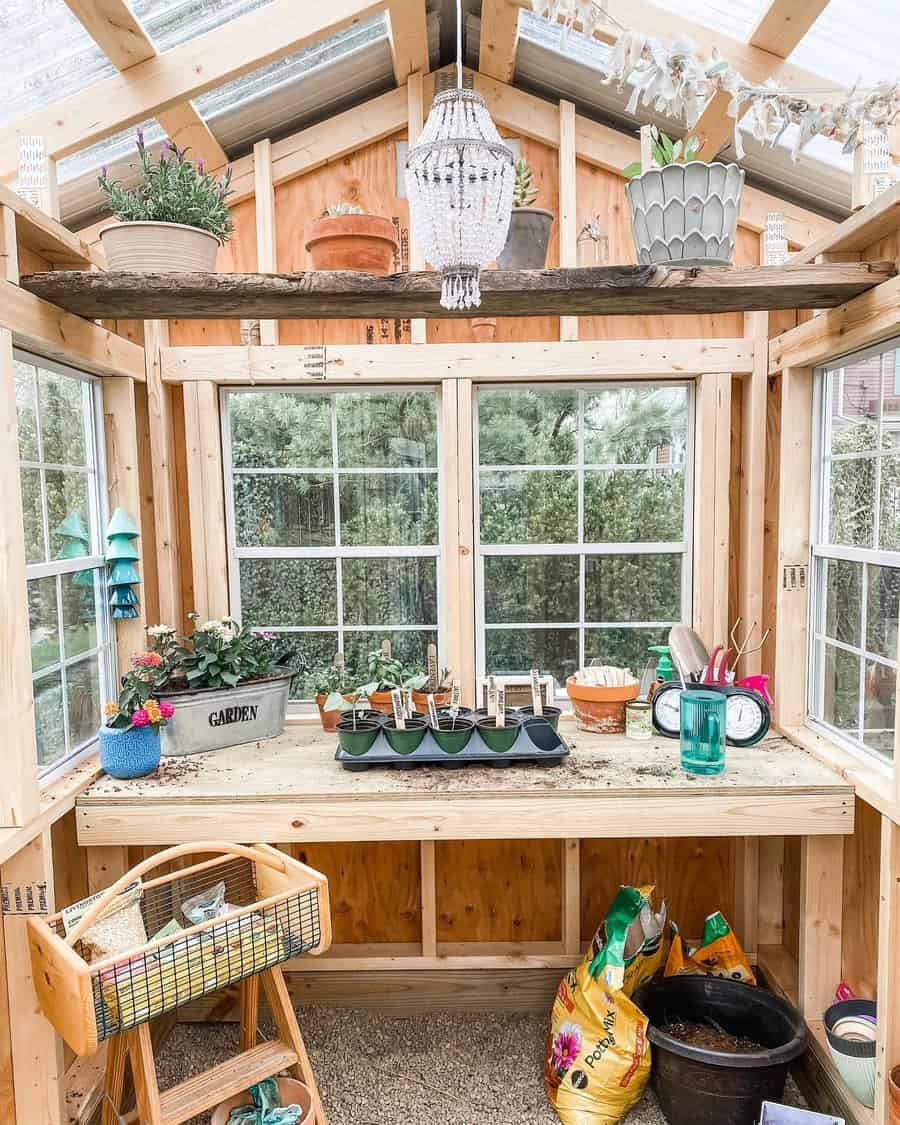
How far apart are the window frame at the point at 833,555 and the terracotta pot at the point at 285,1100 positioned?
1.81 metres

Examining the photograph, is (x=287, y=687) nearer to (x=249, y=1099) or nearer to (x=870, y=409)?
(x=249, y=1099)

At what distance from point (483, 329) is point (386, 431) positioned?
515 mm

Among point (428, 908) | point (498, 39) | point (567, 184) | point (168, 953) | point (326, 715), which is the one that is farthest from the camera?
point (428, 908)

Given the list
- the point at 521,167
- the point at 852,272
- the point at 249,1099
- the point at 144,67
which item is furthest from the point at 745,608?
the point at 144,67

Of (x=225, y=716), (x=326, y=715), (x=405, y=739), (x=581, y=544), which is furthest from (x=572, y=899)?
(x=225, y=716)

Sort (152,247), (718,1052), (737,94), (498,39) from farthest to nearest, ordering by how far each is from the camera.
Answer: (498,39)
(718,1052)
(152,247)
(737,94)

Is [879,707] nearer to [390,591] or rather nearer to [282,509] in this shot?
[390,591]

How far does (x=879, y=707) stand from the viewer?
2.34 meters

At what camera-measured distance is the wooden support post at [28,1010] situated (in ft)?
6.80

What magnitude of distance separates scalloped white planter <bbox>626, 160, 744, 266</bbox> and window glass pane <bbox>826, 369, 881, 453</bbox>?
64cm

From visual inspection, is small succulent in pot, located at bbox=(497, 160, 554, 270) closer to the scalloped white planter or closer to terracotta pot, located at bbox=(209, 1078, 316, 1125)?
the scalloped white planter

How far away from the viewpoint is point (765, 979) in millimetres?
2920

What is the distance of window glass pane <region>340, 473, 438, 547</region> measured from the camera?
3051 millimetres

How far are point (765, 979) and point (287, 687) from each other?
1.97 m
